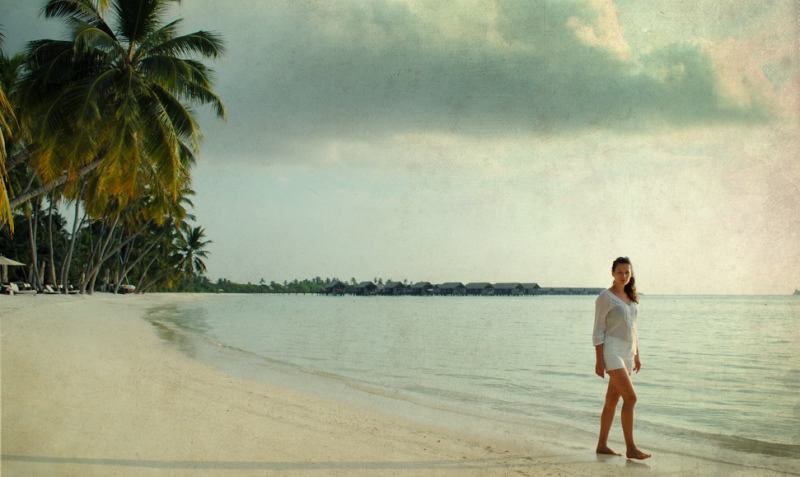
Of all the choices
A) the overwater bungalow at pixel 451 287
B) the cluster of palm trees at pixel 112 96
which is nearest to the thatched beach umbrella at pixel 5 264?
the overwater bungalow at pixel 451 287

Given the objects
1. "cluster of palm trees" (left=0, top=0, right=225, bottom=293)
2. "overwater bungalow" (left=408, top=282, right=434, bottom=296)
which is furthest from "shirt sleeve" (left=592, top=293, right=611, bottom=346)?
"overwater bungalow" (left=408, top=282, right=434, bottom=296)

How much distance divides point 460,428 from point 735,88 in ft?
12.1

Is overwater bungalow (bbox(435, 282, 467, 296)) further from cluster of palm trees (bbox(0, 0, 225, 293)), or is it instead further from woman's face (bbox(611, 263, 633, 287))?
cluster of palm trees (bbox(0, 0, 225, 293))

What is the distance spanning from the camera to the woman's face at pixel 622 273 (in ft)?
12.2

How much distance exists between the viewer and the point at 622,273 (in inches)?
146

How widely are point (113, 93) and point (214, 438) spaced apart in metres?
6.33

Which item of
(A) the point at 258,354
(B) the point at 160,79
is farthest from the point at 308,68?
(A) the point at 258,354

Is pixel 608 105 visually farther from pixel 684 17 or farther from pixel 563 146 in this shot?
pixel 684 17

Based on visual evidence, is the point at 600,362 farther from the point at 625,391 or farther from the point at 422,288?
the point at 422,288

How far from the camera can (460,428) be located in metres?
5.75

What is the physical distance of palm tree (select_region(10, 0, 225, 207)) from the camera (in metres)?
8.06

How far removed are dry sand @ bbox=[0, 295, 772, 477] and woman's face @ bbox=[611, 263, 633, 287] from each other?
3.98 feet

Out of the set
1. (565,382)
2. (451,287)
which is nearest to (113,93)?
(565,382)

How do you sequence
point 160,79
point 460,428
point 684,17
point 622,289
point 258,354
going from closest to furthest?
point 622,289
point 684,17
point 460,428
point 160,79
point 258,354
